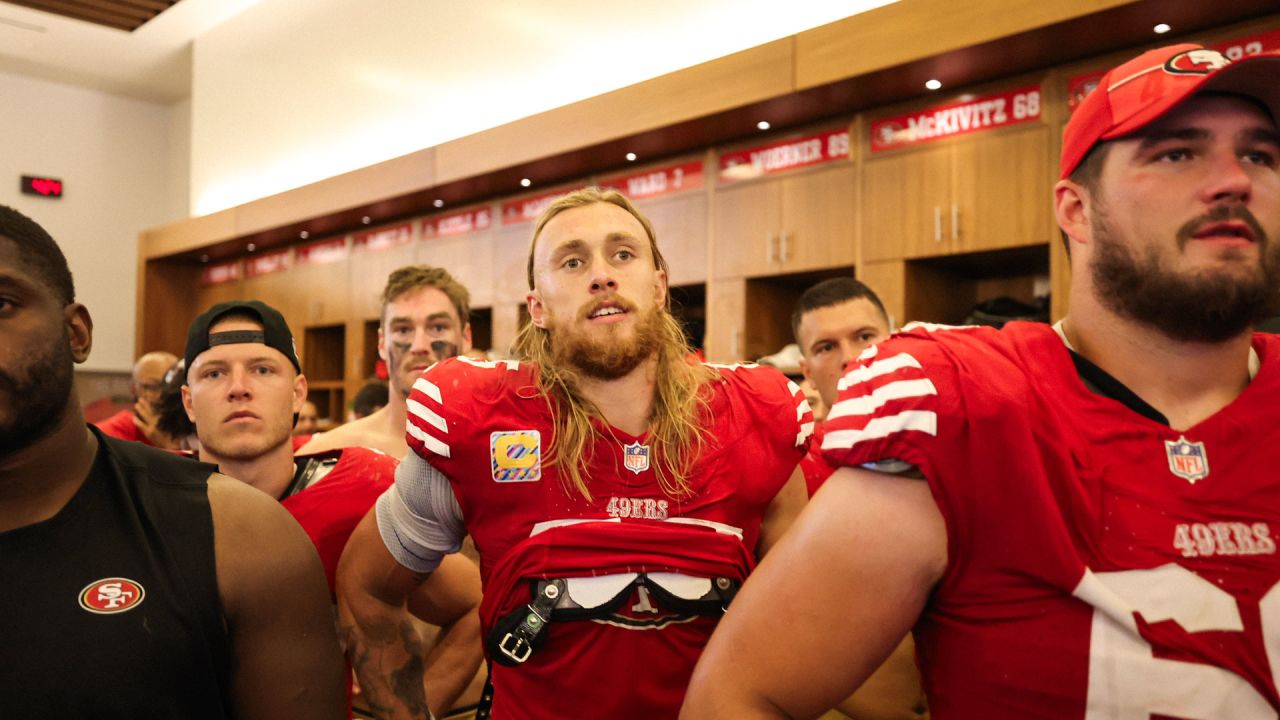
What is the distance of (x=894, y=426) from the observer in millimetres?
1008

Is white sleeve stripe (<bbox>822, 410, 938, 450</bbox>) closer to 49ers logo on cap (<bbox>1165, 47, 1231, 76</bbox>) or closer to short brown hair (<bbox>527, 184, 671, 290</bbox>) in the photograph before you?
49ers logo on cap (<bbox>1165, 47, 1231, 76</bbox>)

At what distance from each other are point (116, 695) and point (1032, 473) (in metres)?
1.08

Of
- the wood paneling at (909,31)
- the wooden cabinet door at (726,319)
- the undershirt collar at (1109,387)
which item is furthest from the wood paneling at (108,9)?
the undershirt collar at (1109,387)

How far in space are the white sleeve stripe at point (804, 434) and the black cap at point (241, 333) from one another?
1.23 metres

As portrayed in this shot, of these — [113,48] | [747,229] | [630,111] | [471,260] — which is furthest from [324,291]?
[747,229]

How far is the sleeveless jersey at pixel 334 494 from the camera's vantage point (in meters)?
2.11

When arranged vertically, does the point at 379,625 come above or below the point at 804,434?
below

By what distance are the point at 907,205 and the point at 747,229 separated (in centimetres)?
100

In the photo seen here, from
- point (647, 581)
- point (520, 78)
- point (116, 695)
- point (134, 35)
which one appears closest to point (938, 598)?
point (647, 581)

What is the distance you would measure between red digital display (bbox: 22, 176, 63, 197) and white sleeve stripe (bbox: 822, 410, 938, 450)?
11115 mm

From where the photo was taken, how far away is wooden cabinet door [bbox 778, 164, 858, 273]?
4.93m

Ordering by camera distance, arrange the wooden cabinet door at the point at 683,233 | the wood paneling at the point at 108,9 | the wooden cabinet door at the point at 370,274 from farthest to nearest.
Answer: the wood paneling at the point at 108,9, the wooden cabinet door at the point at 370,274, the wooden cabinet door at the point at 683,233

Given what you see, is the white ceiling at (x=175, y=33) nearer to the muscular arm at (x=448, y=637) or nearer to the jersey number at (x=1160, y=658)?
the muscular arm at (x=448, y=637)

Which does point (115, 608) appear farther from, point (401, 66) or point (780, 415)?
point (401, 66)
